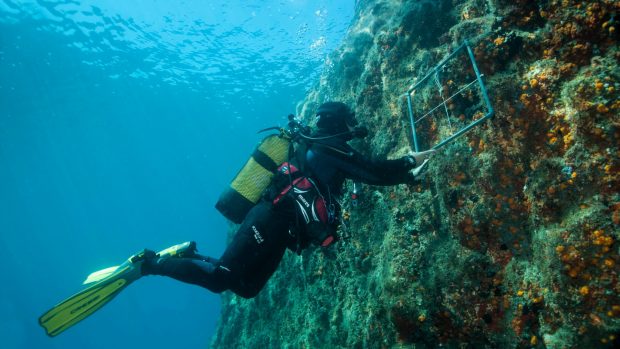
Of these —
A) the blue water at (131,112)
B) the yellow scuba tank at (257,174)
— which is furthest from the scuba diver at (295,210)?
the blue water at (131,112)

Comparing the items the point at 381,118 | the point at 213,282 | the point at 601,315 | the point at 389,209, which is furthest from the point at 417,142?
the point at 213,282

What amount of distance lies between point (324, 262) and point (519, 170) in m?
3.66

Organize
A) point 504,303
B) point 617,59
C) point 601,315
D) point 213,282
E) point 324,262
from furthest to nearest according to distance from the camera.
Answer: point 324,262 < point 213,282 < point 504,303 < point 617,59 < point 601,315

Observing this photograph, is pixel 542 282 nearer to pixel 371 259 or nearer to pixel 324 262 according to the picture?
pixel 371 259

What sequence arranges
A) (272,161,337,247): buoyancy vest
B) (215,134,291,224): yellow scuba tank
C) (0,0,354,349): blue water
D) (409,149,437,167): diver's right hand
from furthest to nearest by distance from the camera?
(0,0,354,349): blue water
(215,134,291,224): yellow scuba tank
(272,161,337,247): buoyancy vest
(409,149,437,167): diver's right hand

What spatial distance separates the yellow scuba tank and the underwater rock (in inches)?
59.4

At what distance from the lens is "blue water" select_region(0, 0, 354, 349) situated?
78.7 ft

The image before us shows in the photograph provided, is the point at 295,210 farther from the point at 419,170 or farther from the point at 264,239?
the point at 419,170

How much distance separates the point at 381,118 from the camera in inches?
201

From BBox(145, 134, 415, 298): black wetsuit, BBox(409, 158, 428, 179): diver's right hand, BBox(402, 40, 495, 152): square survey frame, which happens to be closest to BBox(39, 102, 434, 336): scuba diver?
BBox(145, 134, 415, 298): black wetsuit

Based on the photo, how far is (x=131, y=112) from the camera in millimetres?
40562

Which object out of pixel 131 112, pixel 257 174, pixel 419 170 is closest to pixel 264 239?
pixel 257 174

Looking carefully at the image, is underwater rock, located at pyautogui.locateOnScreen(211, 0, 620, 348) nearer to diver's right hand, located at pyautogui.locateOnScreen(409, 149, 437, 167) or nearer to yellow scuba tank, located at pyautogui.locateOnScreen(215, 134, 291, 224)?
diver's right hand, located at pyautogui.locateOnScreen(409, 149, 437, 167)

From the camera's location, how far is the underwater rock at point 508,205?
221cm
